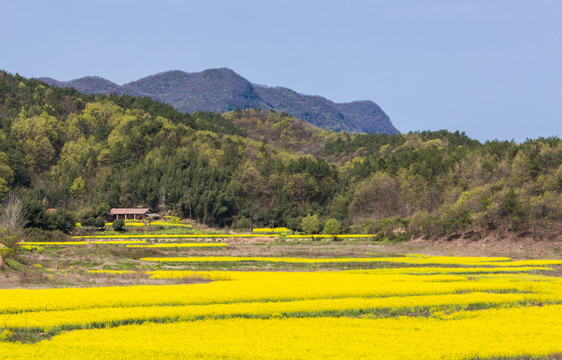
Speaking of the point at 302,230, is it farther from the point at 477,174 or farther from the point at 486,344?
the point at 486,344

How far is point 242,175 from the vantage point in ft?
355

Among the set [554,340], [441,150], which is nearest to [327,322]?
[554,340]

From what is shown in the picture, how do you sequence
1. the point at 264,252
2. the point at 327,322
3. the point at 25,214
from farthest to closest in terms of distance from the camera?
the point at 25,214
the point at 264,252
the point at 327,322

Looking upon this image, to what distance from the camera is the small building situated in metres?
91.9

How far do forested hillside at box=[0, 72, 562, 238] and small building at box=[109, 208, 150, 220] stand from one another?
Result: 3.53m

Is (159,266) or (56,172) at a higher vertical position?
(56,172)

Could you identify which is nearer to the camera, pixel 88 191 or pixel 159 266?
pixel 159 266

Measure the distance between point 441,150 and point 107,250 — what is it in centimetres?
7454

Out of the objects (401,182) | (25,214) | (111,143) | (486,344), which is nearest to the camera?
(486,344)

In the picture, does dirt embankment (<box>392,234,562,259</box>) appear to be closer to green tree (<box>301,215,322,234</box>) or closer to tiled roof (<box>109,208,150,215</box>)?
green tree (<box>301,215,322,234</box>)

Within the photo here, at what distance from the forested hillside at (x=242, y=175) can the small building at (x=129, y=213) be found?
3532 mm

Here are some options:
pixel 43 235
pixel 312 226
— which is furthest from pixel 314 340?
pixel 312 226

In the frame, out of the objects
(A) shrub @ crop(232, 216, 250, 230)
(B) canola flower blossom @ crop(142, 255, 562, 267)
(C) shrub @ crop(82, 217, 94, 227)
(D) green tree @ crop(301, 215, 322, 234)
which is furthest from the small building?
(B) canola flower blossom @ crop(142, 255, 562, 267)

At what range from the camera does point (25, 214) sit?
63500 millimetres
